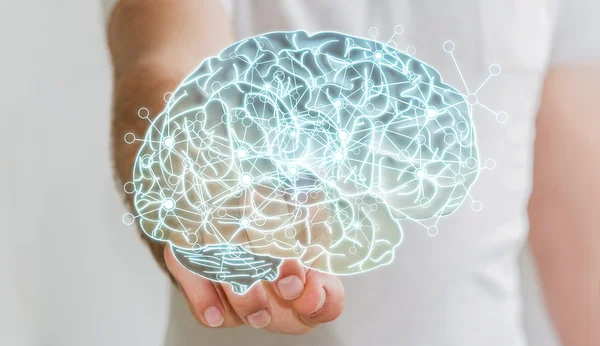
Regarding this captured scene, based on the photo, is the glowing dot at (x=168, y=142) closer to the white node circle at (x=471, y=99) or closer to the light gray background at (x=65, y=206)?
the light gray background at (x=65, y=206)

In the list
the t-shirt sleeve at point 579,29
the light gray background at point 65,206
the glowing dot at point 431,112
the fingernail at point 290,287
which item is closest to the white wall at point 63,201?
the light gray background at point 65,206

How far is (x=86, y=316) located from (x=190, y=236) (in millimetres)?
123

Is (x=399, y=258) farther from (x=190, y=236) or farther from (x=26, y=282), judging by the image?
(x=26, y=282)

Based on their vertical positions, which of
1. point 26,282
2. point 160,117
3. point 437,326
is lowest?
point 437,326

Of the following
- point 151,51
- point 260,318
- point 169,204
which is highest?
point 151,51

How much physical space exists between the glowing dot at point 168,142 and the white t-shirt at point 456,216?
A: 107mm

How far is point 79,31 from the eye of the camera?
17.2 inches

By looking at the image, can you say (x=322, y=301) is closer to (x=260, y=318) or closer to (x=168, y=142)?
(x=260, y=318)

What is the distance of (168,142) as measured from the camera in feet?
1.33

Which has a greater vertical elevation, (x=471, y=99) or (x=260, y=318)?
(x=471, y=99)

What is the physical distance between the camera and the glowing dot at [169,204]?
15.9 inches

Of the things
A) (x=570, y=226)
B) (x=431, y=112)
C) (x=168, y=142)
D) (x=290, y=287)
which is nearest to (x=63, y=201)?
(x=168, y=142)

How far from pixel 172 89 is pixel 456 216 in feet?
0.87

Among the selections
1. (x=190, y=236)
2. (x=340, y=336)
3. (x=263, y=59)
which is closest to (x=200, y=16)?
(x=263, y=59)
